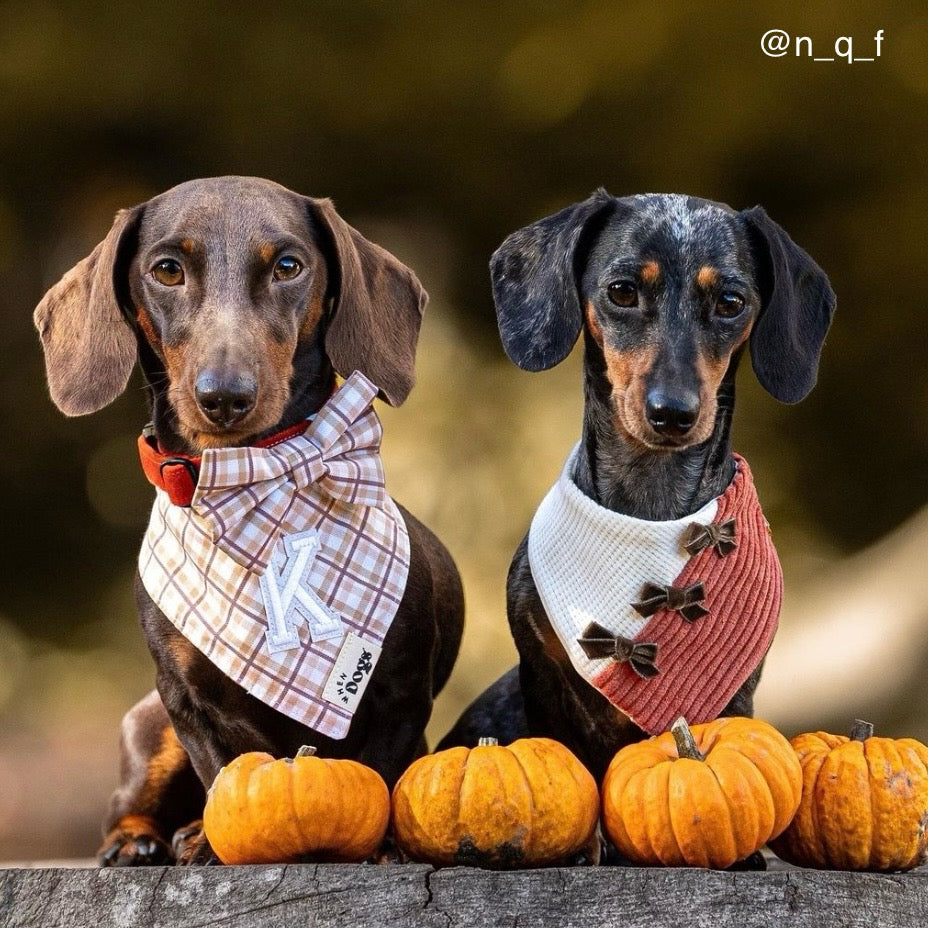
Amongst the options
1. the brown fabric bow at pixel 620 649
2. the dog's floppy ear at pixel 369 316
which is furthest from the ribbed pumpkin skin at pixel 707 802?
the dog's floppy ear at pixel 369 316

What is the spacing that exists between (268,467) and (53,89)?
160 inches

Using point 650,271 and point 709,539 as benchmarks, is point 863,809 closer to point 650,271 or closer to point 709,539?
point 709,539

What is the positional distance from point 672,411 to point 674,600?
0.45 m

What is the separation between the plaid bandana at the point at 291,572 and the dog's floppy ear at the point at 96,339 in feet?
1.09

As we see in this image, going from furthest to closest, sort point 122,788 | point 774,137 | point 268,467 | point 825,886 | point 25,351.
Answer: point 25,351
point 774,137
point 122,788
point 268,467
point 825,886

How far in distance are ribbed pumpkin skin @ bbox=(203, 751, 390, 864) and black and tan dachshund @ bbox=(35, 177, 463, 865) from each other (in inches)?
18.2

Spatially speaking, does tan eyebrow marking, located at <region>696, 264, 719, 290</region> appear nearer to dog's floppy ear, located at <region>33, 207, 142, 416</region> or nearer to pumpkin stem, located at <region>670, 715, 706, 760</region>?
pumpkin stem, located at <region>670, 715, 706, 760</region>

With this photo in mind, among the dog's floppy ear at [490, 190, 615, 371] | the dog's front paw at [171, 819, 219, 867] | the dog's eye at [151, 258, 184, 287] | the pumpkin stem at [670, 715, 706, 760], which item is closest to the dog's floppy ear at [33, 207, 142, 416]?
the dog's eye at [151, 258, 184, 287]

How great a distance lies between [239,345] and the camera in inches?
135

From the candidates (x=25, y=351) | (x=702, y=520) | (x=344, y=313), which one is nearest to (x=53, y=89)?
(x=25, y=351)

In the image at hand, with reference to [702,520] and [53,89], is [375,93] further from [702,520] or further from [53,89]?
[702,520]

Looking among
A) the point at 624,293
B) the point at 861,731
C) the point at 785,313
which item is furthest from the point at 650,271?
the point at 861,731

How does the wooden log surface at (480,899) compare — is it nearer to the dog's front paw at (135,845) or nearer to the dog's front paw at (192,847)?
the dog's front paw at (192,847)

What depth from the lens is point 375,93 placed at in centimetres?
708
